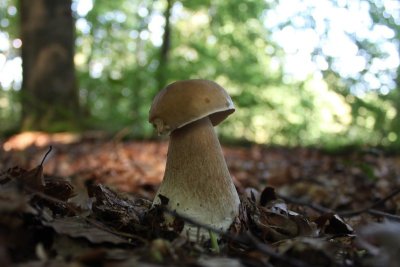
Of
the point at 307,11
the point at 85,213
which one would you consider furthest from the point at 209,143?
the point at 307,11

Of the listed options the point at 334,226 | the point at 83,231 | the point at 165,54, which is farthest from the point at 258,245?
the point at 165,54

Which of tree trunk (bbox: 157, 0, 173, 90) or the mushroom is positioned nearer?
the mushroom

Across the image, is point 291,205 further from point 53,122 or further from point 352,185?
point 53,122

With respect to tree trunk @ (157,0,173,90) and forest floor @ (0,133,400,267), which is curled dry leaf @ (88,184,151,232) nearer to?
forest floor @ (0,133,400,267)

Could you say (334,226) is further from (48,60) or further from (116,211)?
(48,60)

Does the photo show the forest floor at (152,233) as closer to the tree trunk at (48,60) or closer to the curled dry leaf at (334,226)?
the curled dry leaf at (334,226)

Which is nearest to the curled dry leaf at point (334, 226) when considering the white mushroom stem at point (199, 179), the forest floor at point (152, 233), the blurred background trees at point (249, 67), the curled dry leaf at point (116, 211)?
the forest floor at point (152, 233)

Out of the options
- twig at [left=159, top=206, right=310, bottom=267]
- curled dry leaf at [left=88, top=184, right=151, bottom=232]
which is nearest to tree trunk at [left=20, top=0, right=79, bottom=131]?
curled dry leaf at [left=88, top=184, right=151, bottom=232]
